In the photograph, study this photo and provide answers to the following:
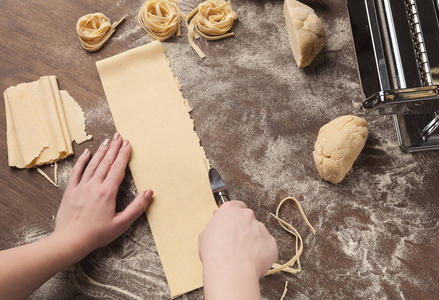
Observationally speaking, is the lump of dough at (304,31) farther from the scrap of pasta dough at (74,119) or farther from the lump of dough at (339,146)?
the scrap of pasta dough at (74,119)

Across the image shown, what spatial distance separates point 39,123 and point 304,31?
821 millimetres

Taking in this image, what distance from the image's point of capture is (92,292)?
3.33 ft

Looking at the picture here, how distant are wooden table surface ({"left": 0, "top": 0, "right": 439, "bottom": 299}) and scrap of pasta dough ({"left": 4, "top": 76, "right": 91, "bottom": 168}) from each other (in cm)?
3

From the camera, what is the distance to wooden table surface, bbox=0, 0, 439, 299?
3.31 ft

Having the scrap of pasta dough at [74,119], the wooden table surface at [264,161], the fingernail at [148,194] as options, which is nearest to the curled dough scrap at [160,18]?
the wooden table surface at [264,161]

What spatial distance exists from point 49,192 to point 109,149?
0.71ft

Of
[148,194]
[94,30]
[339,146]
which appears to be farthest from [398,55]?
[94,30]

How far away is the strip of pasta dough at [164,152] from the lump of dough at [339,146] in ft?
1.07

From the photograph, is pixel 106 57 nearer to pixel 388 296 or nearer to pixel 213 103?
pixel 213 103

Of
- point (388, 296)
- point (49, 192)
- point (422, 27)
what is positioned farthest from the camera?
point (49, 192)

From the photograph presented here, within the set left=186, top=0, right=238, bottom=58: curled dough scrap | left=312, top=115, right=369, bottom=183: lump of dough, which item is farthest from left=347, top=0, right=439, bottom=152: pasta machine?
left=186, top=0, right=238, bottom=58: curled dough scrap

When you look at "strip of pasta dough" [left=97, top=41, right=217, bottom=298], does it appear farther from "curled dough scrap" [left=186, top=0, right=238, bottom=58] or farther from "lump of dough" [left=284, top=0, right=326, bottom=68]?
"lump of dough" [left=284, top=0, right=326, bottom=68]

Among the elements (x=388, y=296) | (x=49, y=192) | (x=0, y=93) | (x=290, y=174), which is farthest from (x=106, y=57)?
(x=388, y=296)

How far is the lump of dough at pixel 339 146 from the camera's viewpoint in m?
0.99
